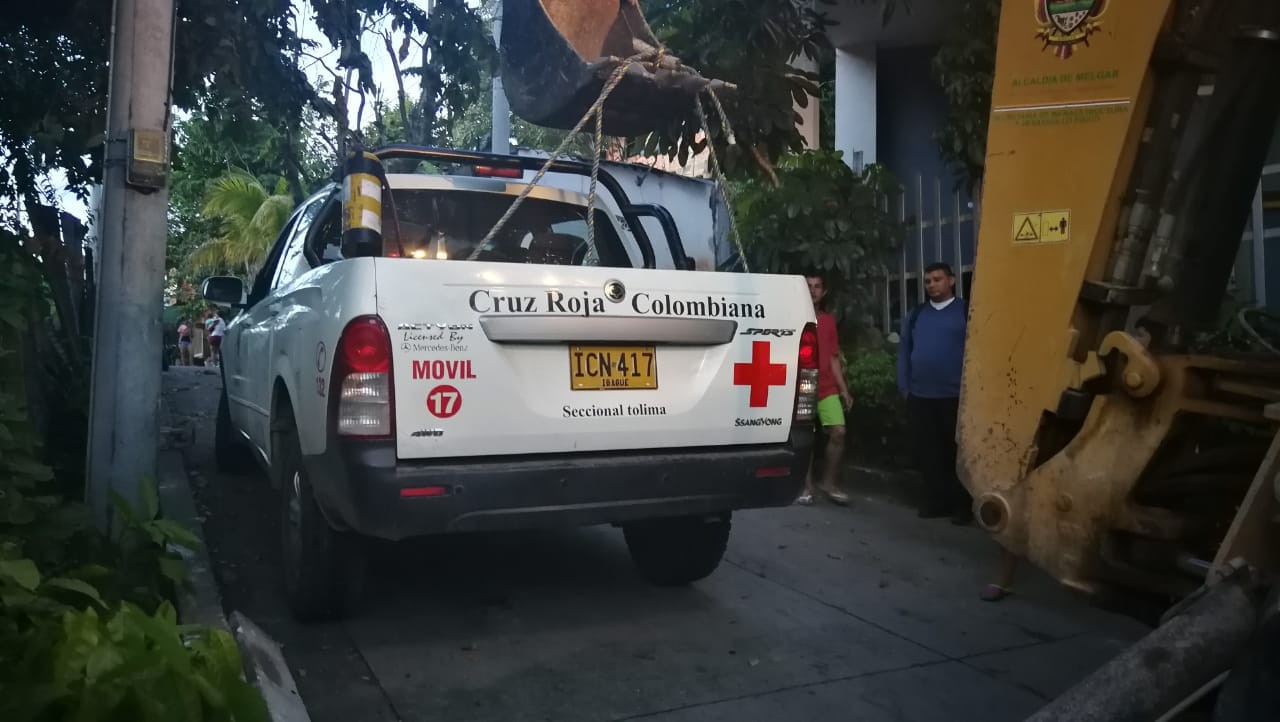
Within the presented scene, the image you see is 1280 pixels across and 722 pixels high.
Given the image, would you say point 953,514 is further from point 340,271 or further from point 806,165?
point 340,271

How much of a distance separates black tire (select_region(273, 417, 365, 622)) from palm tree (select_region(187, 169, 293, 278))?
1672cm

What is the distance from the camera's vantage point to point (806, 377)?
4.21m

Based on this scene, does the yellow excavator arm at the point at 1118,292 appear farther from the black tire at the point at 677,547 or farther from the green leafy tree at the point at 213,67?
the green leafy tree at the point at 213,67

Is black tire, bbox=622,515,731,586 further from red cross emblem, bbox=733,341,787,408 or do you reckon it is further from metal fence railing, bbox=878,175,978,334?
metal fence railing, bbox=878,175,978,334

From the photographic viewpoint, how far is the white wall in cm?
1048

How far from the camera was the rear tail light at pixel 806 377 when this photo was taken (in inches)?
165

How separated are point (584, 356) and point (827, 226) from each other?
14.7ft

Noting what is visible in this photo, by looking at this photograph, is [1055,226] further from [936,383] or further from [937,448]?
[937,448]

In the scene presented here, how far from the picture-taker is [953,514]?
6.55 metres

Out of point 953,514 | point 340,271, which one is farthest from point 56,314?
point 953,514

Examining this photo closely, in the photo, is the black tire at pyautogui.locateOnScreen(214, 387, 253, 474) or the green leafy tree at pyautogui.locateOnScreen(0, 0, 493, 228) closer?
the green leafy tree at pyautogui.locateOnScreen(0, 0, 493, 228)

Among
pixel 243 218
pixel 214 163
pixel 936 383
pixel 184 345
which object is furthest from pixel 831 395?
pixel 184 345

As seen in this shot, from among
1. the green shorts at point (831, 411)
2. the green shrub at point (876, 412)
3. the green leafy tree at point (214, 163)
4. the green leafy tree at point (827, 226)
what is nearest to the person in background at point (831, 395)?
the green shorts at point (831, 411)

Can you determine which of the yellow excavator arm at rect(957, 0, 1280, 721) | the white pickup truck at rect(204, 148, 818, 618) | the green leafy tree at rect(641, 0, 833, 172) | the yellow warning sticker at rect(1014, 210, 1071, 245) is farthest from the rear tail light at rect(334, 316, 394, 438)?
the green leafy tree at rect(641, 0, 833, 172)
